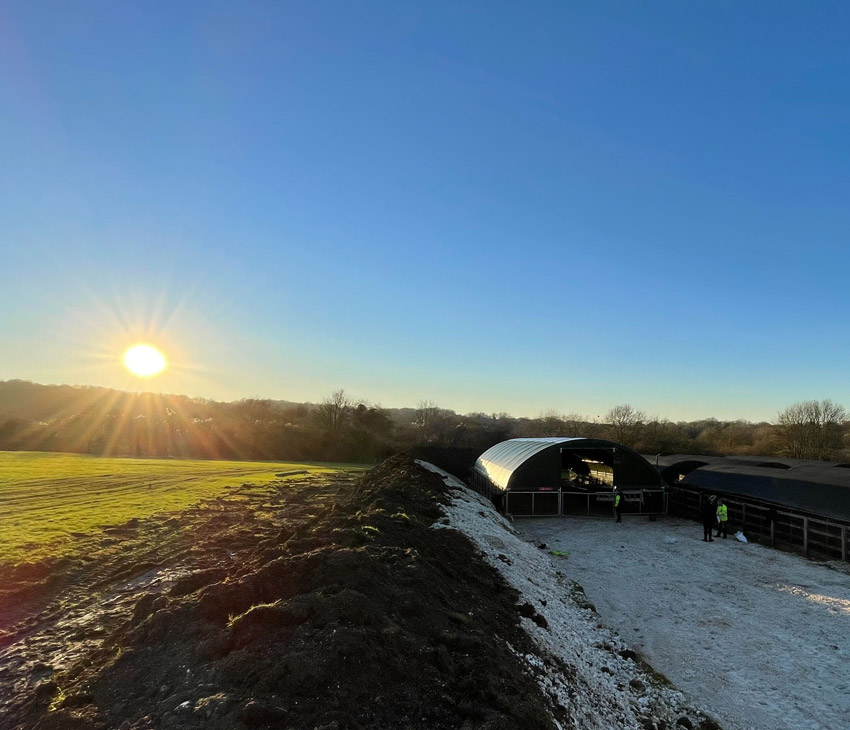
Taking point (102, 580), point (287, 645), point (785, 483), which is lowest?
point (102, 580)

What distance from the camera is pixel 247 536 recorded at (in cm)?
1677

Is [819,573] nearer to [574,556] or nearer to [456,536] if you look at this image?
[574,556]

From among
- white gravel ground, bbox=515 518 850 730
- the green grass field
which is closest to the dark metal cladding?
white gravel ground, bbox=515 518 850 730

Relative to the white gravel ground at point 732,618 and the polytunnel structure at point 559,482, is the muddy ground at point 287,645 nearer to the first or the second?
the white gravel ground at point 732,618

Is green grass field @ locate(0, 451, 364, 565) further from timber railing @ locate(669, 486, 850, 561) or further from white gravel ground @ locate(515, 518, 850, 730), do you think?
timber railing @ locate(669, 486, 850, 561)

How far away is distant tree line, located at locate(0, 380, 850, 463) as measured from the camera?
5488 cm

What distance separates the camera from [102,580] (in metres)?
12.2

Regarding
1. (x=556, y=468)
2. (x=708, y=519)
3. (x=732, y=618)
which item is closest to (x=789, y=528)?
(x=708, y=519)

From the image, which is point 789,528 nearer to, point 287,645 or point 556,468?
point 556,468

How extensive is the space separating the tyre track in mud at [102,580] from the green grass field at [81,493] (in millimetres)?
1192

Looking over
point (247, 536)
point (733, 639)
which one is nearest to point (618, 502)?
point (733, 639)

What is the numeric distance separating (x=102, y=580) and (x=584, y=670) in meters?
11.4

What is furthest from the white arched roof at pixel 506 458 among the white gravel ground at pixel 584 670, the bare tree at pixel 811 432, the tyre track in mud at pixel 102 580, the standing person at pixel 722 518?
the bare tree at pixel 811 432

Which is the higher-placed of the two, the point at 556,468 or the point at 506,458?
the point at 506,458
